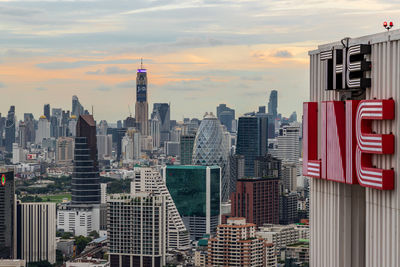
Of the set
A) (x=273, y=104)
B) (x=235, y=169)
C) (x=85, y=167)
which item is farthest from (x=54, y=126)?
(x=85, y=167)

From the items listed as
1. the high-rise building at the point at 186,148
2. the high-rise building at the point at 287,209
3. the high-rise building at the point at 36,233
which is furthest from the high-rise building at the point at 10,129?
the high-rise building at the point at 36,233

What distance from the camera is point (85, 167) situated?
8706cm

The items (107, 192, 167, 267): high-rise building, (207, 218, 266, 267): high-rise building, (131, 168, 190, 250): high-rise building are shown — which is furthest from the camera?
(131, 168, 190, 250): high-rise building

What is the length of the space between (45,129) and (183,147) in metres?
66.9

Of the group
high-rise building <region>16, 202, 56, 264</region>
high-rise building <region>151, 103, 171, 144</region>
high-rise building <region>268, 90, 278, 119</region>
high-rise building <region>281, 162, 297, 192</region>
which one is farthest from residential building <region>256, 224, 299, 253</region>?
high-rise building <region>151, 103, 171, 144</region>

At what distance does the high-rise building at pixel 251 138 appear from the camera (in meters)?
108

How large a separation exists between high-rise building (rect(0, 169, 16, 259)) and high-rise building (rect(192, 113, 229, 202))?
1196 inches

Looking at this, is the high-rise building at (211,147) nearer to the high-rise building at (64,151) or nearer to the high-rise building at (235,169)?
the high-rise building at (235,169)

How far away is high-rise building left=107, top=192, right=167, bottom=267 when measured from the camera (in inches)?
1909

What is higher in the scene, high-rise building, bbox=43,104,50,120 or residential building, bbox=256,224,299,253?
high-rise building, bbox=43,104,50,120

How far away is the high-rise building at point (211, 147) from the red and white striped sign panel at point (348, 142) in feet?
259

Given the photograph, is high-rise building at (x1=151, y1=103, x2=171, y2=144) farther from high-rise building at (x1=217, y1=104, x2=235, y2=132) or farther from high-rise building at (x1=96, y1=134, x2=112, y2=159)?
high-rise building at (x1=217, y1=104, x2=235, y2=132)

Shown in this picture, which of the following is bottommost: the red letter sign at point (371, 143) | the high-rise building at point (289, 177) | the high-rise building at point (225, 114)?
the high-rise building at point (289, 177)

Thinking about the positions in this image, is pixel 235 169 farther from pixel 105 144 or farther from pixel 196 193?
pixel 105 144
